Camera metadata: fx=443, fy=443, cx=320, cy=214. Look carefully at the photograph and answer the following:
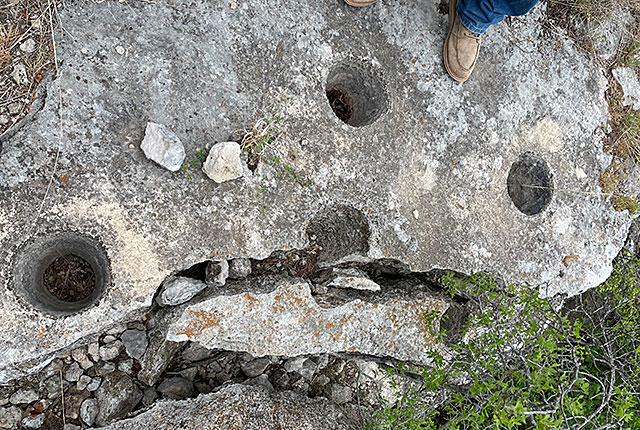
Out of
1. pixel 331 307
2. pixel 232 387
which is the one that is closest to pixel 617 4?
pixel 331 307

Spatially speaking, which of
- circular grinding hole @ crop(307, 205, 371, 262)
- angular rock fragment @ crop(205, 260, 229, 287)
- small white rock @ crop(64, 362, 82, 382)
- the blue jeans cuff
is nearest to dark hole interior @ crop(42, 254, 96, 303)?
small white rock @ crop(64, 362, 82, 382)

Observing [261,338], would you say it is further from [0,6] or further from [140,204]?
[0,6]

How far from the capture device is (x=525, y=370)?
7.54 feet

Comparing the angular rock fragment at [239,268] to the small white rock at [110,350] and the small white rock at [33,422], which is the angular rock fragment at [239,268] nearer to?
the small white rock at [110,350]

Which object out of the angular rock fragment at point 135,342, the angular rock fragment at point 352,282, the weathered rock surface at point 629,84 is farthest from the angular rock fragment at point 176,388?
the weathered rock surface at point 629,84

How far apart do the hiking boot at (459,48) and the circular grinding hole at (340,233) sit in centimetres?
108

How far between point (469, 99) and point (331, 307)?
1.56 metres

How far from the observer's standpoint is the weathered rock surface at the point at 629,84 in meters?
3.38

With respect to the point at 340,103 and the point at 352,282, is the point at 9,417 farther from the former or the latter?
the point at 340,103

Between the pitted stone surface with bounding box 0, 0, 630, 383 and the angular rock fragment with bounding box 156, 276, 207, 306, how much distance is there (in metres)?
0.09

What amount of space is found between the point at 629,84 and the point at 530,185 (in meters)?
1.27

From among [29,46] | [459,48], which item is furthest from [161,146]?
[459,48]

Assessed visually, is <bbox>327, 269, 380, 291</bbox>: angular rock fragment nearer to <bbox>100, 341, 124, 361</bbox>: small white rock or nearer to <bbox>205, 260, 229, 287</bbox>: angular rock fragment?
<bbox>205, 260, 229, 287</bbox>: angular rock fragment

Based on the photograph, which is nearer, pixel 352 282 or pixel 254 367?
pixel 352 282
